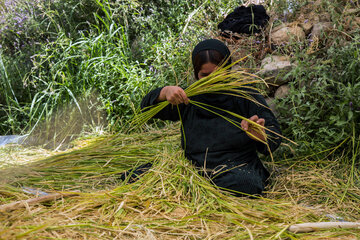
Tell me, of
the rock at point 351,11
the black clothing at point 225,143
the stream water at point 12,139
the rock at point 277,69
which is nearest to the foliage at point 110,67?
the stream water at point 12,139

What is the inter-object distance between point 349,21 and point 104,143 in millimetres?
2320

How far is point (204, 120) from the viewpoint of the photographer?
7.39 ft

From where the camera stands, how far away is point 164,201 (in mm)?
1873

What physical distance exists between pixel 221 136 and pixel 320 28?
1648 mm

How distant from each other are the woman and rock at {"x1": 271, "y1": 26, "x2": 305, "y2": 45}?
1282 millimetres

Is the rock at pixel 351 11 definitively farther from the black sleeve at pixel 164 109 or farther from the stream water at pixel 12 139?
the stream water at pixel 12 139

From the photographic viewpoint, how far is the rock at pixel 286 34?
3.25 meters

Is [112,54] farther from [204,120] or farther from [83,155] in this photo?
[204,120]

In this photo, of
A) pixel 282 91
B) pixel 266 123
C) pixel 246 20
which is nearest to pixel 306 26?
pixel 246 20

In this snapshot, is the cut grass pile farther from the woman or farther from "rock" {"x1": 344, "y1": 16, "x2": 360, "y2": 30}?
"rock" {"x1": 344, "y1": 16, "x2": 360, "y2": 30}

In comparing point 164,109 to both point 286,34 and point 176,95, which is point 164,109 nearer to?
point 176,95

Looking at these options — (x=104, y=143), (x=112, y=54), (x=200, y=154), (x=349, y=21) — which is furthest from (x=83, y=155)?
(x=349, y=21)

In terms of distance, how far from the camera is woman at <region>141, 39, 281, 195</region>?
6.81ft

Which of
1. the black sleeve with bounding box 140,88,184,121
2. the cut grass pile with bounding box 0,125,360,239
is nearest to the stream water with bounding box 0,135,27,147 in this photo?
the cut grass pile with bounding box 0,125,360,239
